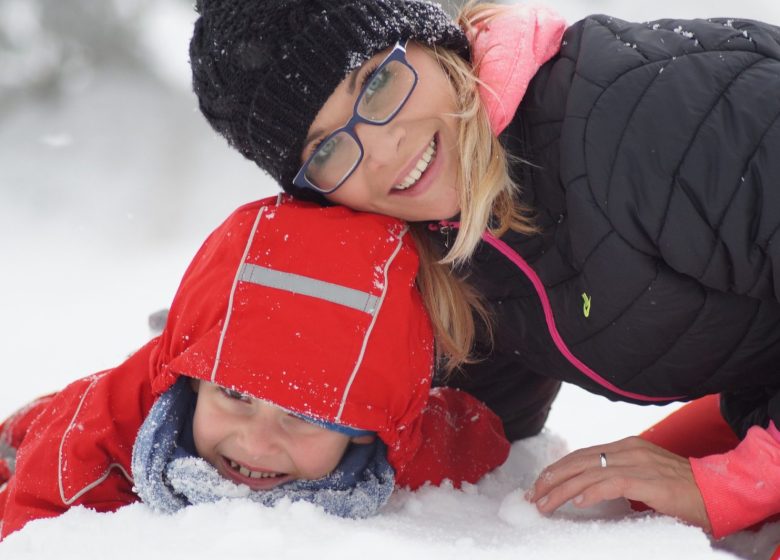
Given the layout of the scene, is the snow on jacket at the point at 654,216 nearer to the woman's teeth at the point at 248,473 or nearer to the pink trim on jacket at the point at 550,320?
the pink trim on jacket at the point at 550,320

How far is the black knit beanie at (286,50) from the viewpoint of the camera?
1.26 m

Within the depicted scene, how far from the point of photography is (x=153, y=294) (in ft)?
9.62

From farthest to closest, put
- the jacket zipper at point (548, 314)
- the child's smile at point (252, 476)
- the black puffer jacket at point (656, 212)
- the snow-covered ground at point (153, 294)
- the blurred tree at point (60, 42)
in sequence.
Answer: the blurred tree at point (60, 42) < the jacket zipper at point (548, 314) < the child's smile at point (252, 476) < the black puffer jacket at point (656, 212) < the snow-covered ground at point (153, 294)

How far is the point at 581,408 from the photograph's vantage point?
228 cm

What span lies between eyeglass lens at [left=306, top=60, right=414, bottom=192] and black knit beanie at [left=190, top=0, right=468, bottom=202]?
0.04m

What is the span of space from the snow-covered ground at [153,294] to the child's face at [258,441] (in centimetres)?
16

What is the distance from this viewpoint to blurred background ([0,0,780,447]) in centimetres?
256

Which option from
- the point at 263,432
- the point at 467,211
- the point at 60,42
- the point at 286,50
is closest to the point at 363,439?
the point at 263,432

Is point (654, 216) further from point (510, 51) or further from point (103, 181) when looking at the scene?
point (103, 181)

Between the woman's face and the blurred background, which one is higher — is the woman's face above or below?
above

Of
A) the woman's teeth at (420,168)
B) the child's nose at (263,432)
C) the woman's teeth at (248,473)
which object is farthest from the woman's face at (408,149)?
the woman's teeth at (248,473)

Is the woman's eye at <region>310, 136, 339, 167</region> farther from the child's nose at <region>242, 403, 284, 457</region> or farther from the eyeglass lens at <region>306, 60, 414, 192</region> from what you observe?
the child's nose at <region>242, 403, 284, 457</region>

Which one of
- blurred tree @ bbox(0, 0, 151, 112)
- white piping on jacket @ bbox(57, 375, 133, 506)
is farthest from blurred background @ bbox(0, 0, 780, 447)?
white piping on jacket @ bbox(57, 375, 133, 506)

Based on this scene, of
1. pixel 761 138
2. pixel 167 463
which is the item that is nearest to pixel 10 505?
pixel 167 463
